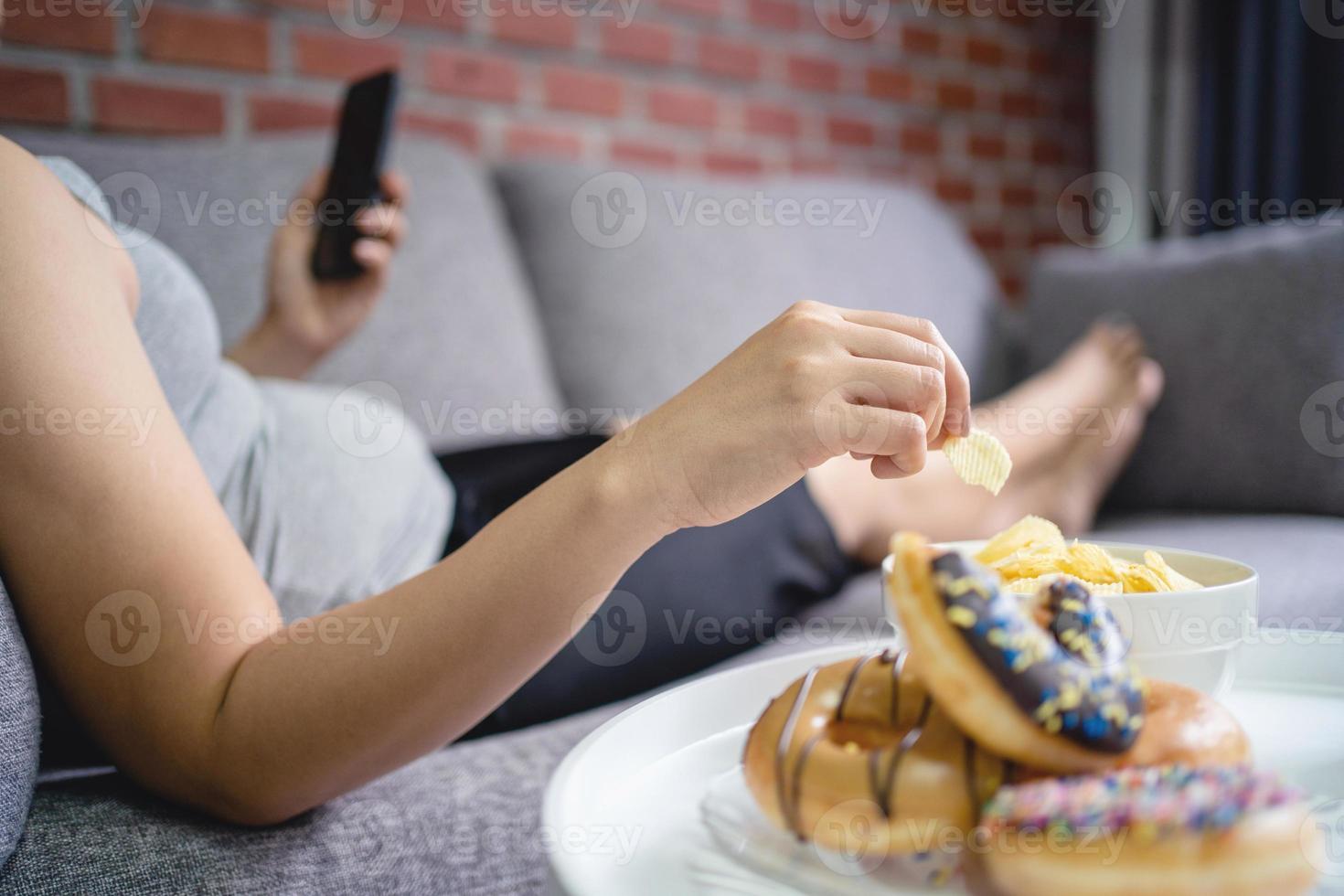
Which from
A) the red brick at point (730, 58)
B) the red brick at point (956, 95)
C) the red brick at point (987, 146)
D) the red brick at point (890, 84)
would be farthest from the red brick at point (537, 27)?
the red brick at point (987, 146)

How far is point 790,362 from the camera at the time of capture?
457mm

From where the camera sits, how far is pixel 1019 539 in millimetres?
470

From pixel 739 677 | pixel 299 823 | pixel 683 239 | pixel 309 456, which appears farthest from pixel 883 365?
pixel 683 239

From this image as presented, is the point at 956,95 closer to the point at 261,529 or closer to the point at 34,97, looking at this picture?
the point at 34,97

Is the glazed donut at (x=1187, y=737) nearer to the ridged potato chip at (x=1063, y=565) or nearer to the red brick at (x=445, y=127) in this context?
the ridged potato chip at (x=1063, y=565)

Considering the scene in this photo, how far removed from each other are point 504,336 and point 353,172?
32cm

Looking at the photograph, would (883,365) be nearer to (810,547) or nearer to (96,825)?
(96,825)

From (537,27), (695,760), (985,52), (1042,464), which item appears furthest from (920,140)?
(695,760)

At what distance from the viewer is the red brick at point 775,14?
2.00 meters

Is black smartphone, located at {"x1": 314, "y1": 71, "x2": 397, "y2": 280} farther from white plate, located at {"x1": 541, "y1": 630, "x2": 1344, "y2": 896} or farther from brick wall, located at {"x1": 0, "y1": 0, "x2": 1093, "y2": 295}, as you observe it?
white plate, located at {"x1": 541, "y1": 630, "x2": 1344, "y2": 896}

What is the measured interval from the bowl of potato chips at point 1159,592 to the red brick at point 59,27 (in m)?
1.40

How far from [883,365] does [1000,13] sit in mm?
2277

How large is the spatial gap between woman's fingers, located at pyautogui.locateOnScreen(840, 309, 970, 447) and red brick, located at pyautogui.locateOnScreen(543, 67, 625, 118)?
145 cm

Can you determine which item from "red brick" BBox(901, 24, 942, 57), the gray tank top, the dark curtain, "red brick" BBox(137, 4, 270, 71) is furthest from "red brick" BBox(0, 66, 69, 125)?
the dark curtain
